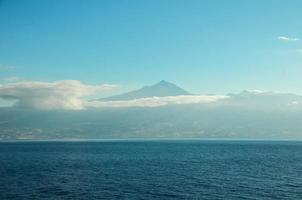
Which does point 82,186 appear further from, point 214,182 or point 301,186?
point 301,186

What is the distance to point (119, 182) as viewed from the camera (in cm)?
10525

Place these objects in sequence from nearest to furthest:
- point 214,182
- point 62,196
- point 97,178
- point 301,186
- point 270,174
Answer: point 62,196 → point 301,186 → point 214,182 → point 97,178 → point 270,174

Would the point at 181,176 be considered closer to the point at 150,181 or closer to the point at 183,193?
the point at 150,181

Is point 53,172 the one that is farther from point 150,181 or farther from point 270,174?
point 270,174

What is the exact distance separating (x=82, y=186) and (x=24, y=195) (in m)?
15.9

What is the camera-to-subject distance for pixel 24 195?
8625 cm

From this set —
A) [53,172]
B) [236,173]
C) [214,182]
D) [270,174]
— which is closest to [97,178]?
[53,172]

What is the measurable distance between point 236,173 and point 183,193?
40.8 meters

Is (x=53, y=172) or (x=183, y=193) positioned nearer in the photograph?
(x=183, y=193)

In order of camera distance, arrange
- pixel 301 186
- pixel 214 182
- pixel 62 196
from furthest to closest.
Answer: pixel 214 182, pixel 301 186, pixel 62 196

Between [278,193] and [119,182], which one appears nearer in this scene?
[278,193]

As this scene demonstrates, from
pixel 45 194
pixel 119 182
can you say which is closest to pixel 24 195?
pixel 45 194

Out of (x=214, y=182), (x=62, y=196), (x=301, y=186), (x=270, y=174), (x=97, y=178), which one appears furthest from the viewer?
(x=270, y=174)

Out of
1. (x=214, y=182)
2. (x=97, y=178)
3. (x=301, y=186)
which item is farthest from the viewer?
(x=97, y=178)
